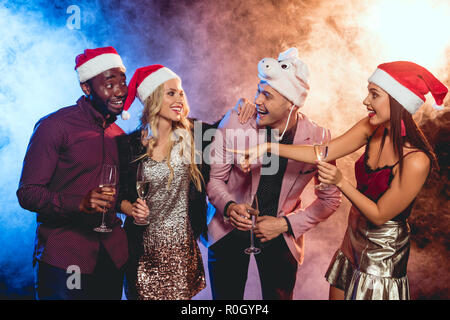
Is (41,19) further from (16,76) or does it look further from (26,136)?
(26,136)

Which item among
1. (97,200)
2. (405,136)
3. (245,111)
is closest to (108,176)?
(97,200)

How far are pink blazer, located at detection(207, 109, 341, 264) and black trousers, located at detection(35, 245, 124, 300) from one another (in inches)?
27.8

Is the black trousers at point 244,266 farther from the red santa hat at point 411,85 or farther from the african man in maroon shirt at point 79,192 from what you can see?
the red santa hat at point 411,85

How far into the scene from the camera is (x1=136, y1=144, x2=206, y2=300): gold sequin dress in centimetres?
235

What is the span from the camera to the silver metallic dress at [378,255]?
6.72 ft

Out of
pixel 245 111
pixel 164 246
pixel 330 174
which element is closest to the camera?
pixel 330 174

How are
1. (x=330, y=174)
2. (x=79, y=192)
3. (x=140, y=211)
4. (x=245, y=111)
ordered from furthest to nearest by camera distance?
(x=245, y=111) < (x=79, y=192) < (x=140, y=211) < (x=330, y=174)

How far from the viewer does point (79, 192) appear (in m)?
2.25

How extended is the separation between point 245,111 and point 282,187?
0.60 m

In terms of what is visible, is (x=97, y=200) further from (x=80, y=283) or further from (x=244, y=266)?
(x=244, y=266)

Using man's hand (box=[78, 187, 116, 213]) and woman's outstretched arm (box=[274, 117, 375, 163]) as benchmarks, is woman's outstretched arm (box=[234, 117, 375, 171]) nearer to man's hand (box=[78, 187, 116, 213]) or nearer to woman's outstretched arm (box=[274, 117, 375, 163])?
woman's outstretched arm (box=[274, 117, 375, 163])

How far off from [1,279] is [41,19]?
8.42 feet

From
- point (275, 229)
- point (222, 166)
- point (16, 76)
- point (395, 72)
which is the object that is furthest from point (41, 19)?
point (395, 72)

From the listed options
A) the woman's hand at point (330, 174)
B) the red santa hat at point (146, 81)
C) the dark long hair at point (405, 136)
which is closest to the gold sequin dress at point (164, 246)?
the red santa hat at point (146, 81)
